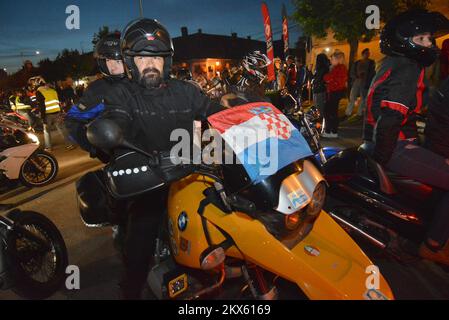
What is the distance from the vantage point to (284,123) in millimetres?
1853

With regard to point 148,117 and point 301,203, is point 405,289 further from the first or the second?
point 148,117

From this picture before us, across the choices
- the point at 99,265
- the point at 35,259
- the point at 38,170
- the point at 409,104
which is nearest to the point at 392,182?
Answer: the point at 409,104

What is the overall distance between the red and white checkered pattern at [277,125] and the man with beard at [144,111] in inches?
30.5

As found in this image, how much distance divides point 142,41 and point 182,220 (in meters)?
1.32

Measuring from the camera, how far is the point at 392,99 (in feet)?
8.33

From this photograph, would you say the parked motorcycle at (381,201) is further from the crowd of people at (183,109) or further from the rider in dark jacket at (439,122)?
the rider in dark jacket at (439,122)

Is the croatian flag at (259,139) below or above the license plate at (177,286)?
above

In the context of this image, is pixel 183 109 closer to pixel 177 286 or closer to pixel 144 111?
pixel 144 111

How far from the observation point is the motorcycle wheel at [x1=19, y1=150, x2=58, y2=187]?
605 centimetres

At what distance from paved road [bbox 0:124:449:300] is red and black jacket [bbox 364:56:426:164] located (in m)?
1.15

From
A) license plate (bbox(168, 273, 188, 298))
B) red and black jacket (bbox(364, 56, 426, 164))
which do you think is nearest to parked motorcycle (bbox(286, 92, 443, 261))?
red and black jacket (bbox(364, 56, 426, 164))

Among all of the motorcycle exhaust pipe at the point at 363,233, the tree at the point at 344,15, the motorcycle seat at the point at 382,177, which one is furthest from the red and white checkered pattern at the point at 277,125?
the tree at the point at 344,15

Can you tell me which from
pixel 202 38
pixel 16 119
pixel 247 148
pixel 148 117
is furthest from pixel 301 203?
pixel 202 38

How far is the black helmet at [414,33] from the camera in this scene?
2.59 metres
